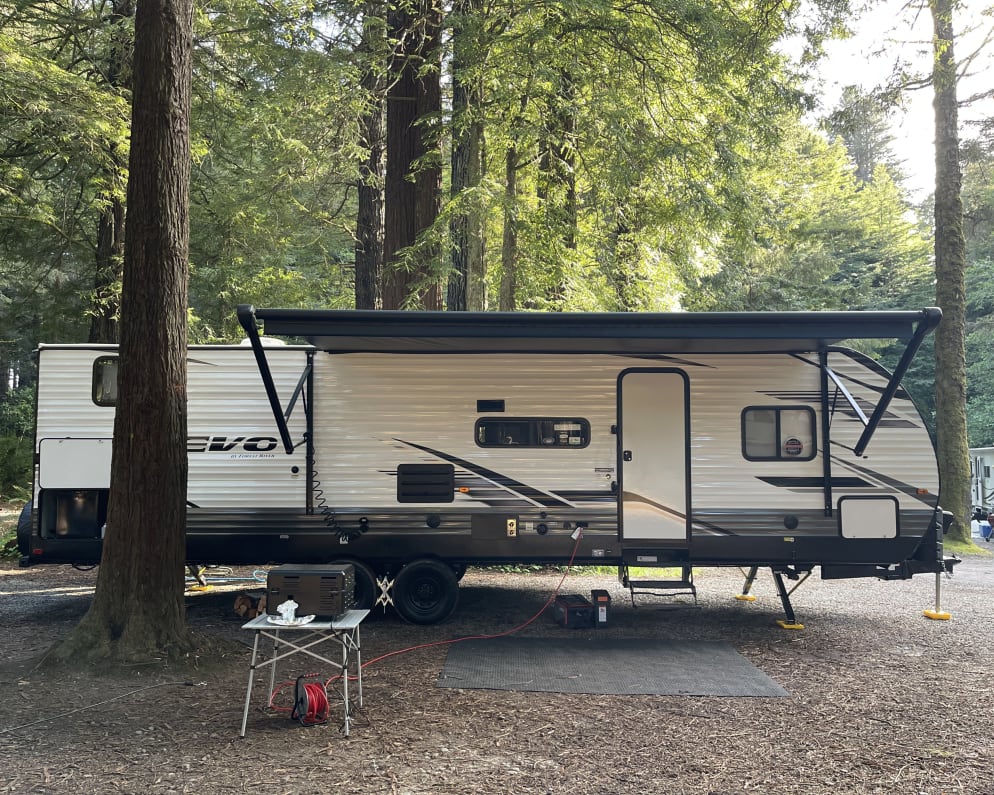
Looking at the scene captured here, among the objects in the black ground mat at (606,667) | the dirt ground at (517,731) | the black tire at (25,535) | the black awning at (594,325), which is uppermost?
the black awning at (594,325)

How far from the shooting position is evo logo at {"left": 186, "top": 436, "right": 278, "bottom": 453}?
28.2 ft

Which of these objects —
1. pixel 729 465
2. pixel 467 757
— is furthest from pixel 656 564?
pixel 467 757

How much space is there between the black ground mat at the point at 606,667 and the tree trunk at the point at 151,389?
2.35 metres

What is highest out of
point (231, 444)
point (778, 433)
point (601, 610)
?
point (778, 433)

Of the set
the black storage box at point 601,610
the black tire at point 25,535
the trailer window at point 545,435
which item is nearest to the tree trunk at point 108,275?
the black tire at point 25,535

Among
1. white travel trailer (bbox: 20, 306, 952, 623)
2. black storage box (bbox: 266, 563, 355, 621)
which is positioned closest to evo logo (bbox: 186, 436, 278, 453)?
white travel trailer (bbox: 20, 306, 952, 623)

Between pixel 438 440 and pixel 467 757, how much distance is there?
4115 millimetres

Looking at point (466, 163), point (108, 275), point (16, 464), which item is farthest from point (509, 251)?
point (16, 464)

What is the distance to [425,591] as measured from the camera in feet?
28.4

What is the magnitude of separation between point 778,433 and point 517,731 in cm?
462

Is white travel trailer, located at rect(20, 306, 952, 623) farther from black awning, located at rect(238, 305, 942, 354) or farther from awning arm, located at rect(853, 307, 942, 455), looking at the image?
black awning, located at rect(238, 305, 942, 354)

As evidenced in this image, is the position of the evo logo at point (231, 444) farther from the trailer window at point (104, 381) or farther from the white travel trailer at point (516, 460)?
the trailer window at point (104, 381)

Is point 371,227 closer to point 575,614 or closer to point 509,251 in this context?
point 509,251

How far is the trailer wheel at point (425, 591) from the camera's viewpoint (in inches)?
336
